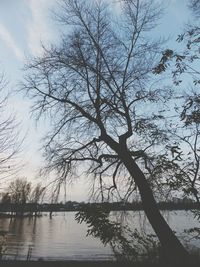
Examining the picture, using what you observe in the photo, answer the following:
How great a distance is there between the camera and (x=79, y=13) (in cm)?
1631

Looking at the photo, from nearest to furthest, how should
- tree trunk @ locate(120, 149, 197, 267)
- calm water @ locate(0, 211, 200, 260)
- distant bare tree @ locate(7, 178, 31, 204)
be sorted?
tree trunk @ locate(120, 149, 197, 267) → calm water @ locate(0, 211, 200, 260) → distant bare tree @ locate(7, 178, 31, 204)

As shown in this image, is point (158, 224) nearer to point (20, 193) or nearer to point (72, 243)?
point (72, 243)

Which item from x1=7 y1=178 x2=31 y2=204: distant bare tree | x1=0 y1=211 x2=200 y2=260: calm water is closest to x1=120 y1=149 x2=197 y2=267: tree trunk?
x1=0 y1=211 x2=200 y2=260: calm water

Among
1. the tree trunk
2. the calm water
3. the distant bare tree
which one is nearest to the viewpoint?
the tree trunk

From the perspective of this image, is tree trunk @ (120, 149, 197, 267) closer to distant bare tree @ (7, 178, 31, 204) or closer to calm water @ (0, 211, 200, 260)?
calm water @ (0, 211, 200, 260)

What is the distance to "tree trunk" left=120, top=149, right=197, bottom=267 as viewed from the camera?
42.3 ft

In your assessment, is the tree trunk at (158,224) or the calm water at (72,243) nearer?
the tree trunk at (158,224)

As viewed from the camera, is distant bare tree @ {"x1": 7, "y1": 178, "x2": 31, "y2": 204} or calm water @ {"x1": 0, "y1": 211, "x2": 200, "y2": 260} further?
distant bare tree @ {"x1": 7, "y1": 178, "x2": 31, "y2": 204}

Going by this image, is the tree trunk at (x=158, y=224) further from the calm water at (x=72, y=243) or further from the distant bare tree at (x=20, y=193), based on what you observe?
the distant bare tree at (x=20, y=193)

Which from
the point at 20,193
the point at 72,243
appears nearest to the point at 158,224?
the point at 72,243

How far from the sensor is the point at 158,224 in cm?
1396

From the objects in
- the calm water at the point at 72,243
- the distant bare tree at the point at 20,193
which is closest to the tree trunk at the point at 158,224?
the calm water at the point at 72,243

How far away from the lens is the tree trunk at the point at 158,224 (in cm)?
1290

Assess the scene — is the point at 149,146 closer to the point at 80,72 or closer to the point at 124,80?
the point at 124,80
